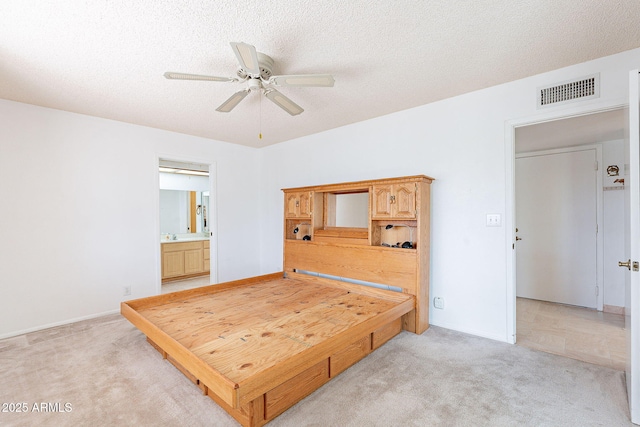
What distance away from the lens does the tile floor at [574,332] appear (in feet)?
8.21

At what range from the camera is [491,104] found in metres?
2.82

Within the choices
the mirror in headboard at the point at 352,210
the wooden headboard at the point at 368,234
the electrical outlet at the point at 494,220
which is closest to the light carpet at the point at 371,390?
the wooden headboard at the point at 368,234

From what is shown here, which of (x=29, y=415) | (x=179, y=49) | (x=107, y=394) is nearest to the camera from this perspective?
(x=29, y=415)

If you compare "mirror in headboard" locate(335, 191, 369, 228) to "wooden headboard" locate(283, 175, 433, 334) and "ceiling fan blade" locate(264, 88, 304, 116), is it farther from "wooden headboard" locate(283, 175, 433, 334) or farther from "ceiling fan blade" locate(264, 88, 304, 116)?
"ceiling fan blade" locate(264, 88, 304, 116)

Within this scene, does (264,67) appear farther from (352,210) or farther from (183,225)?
(183,225)

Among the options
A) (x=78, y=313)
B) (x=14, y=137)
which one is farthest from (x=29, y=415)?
(x=14, y=137)

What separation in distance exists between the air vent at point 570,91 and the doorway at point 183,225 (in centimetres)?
443

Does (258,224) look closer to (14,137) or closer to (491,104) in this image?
Answer: (14,137)

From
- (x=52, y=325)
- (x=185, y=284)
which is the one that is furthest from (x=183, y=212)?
(x=52, y=325)

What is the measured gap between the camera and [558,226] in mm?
4031

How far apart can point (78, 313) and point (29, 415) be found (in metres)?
1.94

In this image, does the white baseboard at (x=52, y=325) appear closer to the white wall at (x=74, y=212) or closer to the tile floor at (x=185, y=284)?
the white wall at (x=74, y=212)

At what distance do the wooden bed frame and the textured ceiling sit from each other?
111cm

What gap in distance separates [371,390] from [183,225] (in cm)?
559
